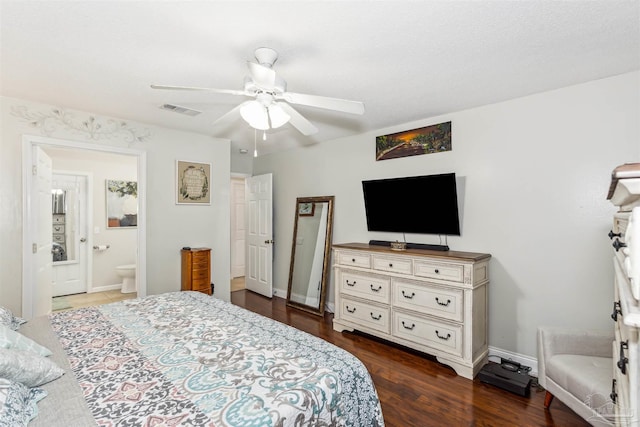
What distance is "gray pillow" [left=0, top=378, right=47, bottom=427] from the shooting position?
38.6 inches

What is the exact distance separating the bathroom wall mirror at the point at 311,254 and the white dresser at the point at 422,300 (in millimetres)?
738

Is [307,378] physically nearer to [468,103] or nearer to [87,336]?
[87,336]

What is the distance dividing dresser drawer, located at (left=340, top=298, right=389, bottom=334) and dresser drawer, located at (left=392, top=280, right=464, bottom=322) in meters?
0.22

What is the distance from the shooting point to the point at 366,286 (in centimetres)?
342

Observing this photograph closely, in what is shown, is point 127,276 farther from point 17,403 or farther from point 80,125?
point 17,403

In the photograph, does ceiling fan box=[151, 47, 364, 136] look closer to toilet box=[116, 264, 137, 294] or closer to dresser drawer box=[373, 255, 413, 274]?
dresser drawer box=[373, 255, 413, 274]

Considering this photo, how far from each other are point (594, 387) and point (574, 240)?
1218 mm

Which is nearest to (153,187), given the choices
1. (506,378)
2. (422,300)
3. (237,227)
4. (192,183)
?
(192,183)

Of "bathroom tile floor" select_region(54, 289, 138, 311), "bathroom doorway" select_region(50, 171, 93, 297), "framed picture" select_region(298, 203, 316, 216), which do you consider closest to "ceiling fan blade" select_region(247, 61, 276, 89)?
"framed picture" select_region(298, 203, 316, 216)

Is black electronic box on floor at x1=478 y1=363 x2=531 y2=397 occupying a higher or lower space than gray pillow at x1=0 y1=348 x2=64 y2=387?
lower

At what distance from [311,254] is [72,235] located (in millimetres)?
3974

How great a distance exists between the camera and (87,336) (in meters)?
1.83

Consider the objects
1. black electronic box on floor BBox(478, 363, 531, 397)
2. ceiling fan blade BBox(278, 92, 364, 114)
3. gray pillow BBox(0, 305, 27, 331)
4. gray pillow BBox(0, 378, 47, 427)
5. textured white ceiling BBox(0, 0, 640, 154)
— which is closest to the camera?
gray pillow BBox(0, 378, 47, 427)

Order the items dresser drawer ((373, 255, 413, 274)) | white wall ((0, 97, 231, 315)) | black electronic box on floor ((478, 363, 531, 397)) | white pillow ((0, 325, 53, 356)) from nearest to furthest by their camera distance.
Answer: white pillow ((0, 325, 53, 356)) → black electronic box on floor ((478, 363, 531, 397)) → white wall ((0, 97, 231, 315)) → dresser drawer ((373, 255, 413, 274))
